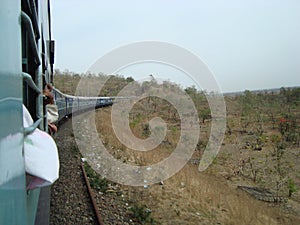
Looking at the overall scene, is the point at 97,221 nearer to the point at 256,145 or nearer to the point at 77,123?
the point at 256,145

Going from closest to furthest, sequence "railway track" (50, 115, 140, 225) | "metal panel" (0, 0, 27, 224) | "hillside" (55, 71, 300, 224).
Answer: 1. "metal panel" (0, 0, 27, 224)
2. "railway track" (50, 115, 140, 225)
3. "hillside" (55, 71, 300, 224)

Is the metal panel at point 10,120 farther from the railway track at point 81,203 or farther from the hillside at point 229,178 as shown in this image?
the hillside at point 229,178

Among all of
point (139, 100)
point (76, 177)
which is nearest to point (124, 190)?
point (76, 177)

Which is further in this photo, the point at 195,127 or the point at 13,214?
the point at 195,127

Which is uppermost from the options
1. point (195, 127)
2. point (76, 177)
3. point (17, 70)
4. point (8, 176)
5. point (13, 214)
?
point (17, 70)

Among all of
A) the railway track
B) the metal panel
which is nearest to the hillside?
the railway track

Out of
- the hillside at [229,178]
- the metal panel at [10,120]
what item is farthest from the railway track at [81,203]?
the metal panel at [10,120]

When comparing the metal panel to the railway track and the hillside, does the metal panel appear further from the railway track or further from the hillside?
the hillside

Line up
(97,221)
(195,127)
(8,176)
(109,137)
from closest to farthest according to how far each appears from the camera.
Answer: (8,176)
(97,221)
(109,137)
(195,127)

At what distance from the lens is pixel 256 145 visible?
1305 cm

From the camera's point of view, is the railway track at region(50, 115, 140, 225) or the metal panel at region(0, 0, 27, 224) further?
the railway track at region(50, 115, 140, 225)

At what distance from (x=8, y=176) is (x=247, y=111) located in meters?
21.3

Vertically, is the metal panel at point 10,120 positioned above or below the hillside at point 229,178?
above

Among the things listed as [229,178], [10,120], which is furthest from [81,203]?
[229,178]
